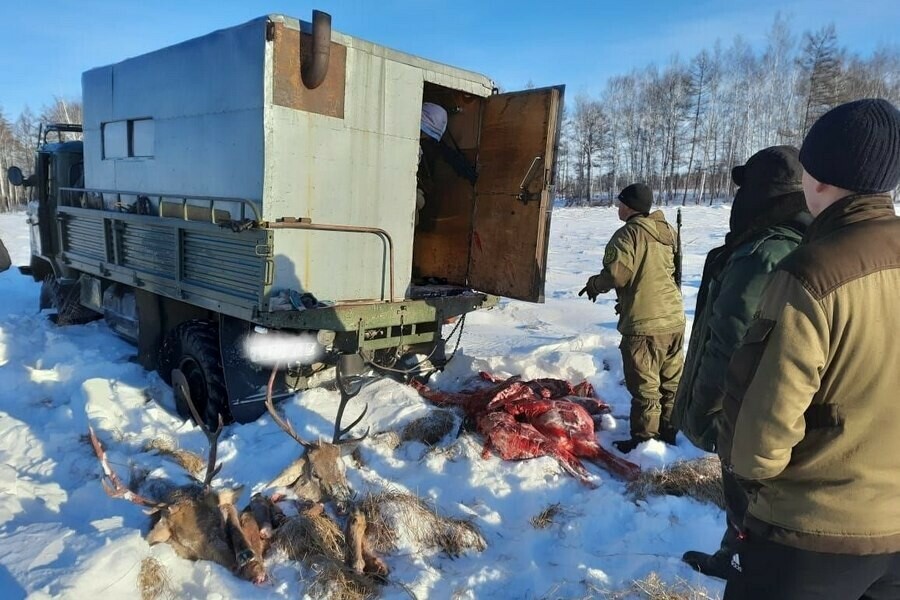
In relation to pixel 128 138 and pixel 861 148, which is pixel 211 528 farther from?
pixel 128 138

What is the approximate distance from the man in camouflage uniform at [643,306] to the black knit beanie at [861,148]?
2.90 m

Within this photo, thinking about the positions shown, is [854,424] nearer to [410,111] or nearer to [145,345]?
[410,111]

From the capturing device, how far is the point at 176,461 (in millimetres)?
4164

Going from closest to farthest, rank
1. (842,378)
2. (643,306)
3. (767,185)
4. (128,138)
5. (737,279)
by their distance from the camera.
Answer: (842,378) → (737,279) → (767,185) → (643,306) → (128,138)

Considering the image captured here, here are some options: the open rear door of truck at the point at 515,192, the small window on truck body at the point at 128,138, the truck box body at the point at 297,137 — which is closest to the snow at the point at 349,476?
the open rear door of truck at the point at 515,192

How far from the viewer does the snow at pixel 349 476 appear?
2.87m

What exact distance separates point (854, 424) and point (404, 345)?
4.03m

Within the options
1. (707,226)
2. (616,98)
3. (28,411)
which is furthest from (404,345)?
(616,98)

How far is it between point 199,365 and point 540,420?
113 inches

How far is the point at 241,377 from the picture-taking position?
4.90m

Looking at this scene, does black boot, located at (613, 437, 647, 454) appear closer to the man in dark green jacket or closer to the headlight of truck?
the man in dark green jacket

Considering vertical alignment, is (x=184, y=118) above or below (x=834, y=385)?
above

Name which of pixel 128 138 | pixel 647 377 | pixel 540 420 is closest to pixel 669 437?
pixel 647 377

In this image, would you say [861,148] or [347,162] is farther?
[347,162]
